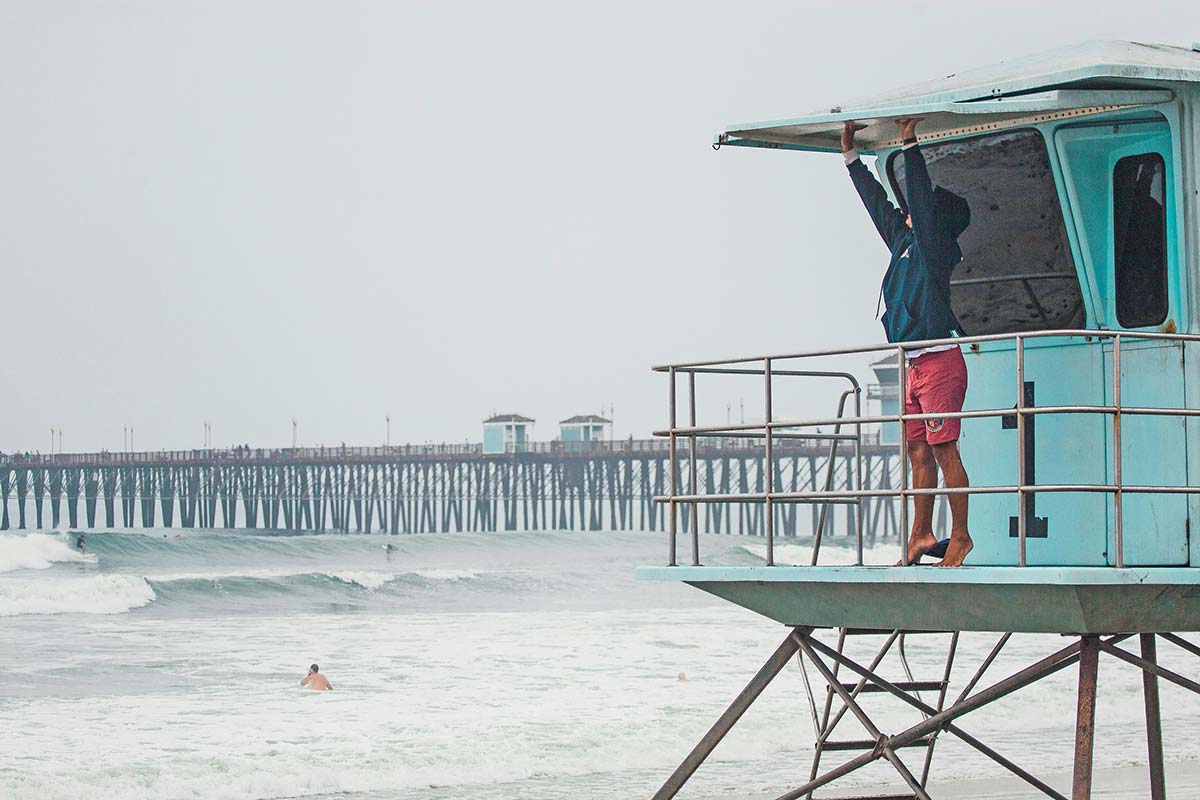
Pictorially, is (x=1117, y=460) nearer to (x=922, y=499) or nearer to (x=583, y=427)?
(x=922, y=499)

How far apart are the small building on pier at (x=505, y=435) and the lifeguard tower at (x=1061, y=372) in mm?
95535

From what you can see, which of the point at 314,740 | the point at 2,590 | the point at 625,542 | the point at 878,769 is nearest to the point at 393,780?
the point at 314,740

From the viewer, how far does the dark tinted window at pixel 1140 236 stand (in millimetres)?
8398

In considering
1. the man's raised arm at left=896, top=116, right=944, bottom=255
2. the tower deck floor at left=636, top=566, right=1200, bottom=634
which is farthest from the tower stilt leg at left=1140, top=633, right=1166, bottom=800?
the man's raised arm at left=896, top=116, right=944, bottom=255

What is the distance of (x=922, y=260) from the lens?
875 cm

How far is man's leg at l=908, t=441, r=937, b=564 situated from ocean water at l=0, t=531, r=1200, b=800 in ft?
19.5

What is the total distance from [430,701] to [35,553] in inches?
1763

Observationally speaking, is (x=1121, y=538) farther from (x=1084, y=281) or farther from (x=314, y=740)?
(x=314, y=740)

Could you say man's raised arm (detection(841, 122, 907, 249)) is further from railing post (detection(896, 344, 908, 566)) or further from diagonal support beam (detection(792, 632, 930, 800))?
diagonal support beam (detection(792, 632, 930, 800))

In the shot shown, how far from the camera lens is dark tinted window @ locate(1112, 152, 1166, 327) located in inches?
331

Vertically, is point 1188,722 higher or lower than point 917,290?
lower

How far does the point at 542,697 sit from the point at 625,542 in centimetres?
6994

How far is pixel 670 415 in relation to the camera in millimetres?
9305

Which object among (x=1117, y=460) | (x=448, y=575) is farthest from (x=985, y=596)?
(x=448, y=575)
